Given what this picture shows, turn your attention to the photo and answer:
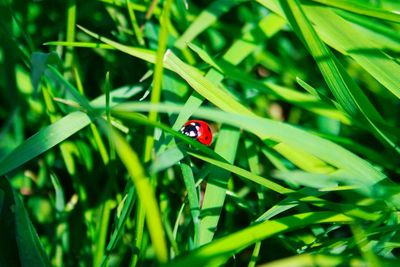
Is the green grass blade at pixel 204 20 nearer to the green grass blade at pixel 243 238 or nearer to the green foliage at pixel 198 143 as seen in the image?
the green foliage at pixel 198 143

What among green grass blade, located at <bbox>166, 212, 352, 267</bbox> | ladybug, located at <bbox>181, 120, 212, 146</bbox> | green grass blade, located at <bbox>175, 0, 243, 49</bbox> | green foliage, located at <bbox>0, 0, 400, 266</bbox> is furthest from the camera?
green grass blade, located at <bbox>175, 0, 243, 49</bbox>

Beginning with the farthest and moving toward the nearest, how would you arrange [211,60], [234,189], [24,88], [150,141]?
[24,88] < [234,189] < [211,60] < [150,141]

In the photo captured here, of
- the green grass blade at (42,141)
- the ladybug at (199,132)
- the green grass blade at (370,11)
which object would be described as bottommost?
the ladybug at (199,132)

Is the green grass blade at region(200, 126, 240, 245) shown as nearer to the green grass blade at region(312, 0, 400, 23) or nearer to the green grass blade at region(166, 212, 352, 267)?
the green grass blade at region(166, 212, 352, 267)

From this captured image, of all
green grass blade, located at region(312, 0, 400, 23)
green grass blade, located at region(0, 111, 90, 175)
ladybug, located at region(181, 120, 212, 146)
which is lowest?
ladybug, located at region(181, 120, 212, 146)

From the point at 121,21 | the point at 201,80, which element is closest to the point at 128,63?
the point at 121,21

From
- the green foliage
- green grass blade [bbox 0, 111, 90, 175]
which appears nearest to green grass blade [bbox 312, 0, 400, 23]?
the green foliage

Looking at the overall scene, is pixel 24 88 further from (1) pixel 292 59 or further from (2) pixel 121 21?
(1) pixel 292 59

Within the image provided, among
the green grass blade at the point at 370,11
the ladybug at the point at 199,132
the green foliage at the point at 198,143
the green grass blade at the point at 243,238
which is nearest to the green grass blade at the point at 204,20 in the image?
the green foliage at the point at 198,143

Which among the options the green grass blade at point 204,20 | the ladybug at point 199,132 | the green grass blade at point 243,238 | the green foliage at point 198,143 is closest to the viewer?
the green grass blade at point 243,238
